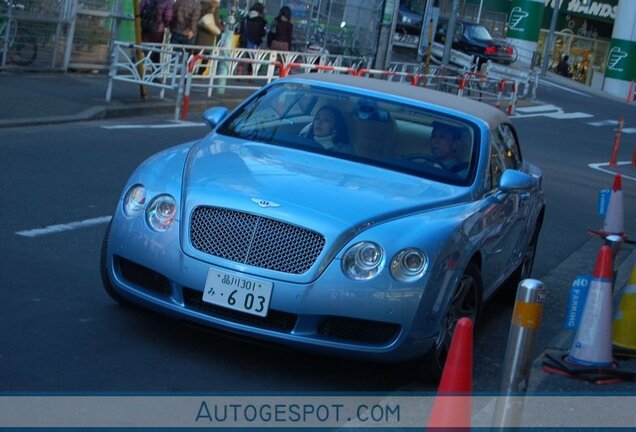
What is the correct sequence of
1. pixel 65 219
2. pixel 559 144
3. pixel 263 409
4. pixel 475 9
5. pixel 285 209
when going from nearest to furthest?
pixel 263 409, pixel 285 209, pixel 65 219, pixel 559 144, pixel 475 9

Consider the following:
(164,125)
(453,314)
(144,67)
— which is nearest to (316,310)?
(453,314)

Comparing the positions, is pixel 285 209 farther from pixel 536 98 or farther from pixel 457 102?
pixel 536 98

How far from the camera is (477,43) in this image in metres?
46.2

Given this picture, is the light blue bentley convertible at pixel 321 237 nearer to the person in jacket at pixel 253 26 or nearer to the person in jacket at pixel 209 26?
the person in jacket at pixel 209 26

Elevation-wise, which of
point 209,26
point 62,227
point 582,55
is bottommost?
point 62,227

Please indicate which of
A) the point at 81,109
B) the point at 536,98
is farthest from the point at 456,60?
the point at 81,109

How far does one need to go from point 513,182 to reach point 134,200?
2.28m

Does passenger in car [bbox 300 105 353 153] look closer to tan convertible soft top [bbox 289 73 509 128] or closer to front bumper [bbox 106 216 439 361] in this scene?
tan convertible soft top [bbox 289 73 509 128]

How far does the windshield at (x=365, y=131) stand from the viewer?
7.27 meters

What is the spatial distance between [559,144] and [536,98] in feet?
51.0

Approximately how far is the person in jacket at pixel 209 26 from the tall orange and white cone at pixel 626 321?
1728 cm

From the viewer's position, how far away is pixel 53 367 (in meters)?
5.79

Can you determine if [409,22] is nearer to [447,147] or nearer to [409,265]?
[447,147]

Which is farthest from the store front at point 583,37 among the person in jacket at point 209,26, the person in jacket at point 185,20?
the person in jacket at point 185,20
